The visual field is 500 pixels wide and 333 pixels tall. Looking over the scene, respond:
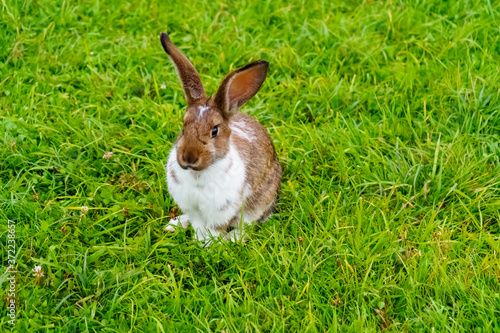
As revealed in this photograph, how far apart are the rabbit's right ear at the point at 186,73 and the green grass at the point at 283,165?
100 centimetres

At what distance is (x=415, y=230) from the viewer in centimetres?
427

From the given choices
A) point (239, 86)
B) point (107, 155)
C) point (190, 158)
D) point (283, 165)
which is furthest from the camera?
point (283, 165)

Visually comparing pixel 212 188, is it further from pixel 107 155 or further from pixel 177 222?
pixel 107 155

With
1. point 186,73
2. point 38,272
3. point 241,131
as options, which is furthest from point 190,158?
point 38,272

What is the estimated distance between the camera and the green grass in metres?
3.80

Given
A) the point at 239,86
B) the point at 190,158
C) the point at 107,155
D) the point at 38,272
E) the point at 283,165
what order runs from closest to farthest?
the point at 190,158 < the point at 38,272 < the point at 239,86 < the point at 107,155 < the point at 283,165

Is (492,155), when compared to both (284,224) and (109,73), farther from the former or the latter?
(109,73)

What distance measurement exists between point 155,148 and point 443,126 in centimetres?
243

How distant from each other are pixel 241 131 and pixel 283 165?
0.66 m

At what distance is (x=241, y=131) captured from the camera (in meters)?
4.44

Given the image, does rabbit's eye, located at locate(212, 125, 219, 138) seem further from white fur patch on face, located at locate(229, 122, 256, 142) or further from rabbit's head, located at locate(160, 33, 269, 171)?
white fur patch on face, located at locate(229, 122, 256, 142)

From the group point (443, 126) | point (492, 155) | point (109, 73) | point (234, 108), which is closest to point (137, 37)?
point (109, 73)

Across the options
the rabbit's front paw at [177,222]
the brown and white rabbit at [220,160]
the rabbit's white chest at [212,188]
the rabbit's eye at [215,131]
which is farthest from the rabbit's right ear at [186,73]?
the rabbit's front paw at [177,222]

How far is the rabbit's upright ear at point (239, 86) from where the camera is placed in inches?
151
